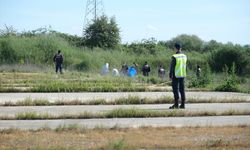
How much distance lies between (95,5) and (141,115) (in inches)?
1820

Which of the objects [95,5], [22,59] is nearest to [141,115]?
[22,59]

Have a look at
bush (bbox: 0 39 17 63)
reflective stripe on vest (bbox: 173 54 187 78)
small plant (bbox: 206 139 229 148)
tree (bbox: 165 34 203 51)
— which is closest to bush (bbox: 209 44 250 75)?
bush (bbox: 0 39 17 63)

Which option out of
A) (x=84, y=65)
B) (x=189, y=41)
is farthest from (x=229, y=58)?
(x=189, y=41)

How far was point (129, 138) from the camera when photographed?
1052 centimetres

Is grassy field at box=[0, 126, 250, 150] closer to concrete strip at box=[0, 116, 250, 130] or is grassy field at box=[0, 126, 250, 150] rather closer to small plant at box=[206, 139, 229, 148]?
small plant at box=[206, 139, 229, 148]

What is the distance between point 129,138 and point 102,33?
4685 centimetres

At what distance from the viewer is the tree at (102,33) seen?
57156 millimetres

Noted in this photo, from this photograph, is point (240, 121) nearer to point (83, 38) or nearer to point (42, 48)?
point (42, 48)

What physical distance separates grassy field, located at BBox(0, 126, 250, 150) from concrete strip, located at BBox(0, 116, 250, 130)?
2.19ft

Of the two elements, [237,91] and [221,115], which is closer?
[221,115]

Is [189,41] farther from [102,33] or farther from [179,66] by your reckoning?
[179,66]

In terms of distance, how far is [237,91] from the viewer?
26.2 meters

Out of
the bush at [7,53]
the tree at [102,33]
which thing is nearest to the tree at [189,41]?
the tree at [102,33]

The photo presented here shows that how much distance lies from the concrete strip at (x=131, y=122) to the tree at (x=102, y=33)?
43.4 meters
